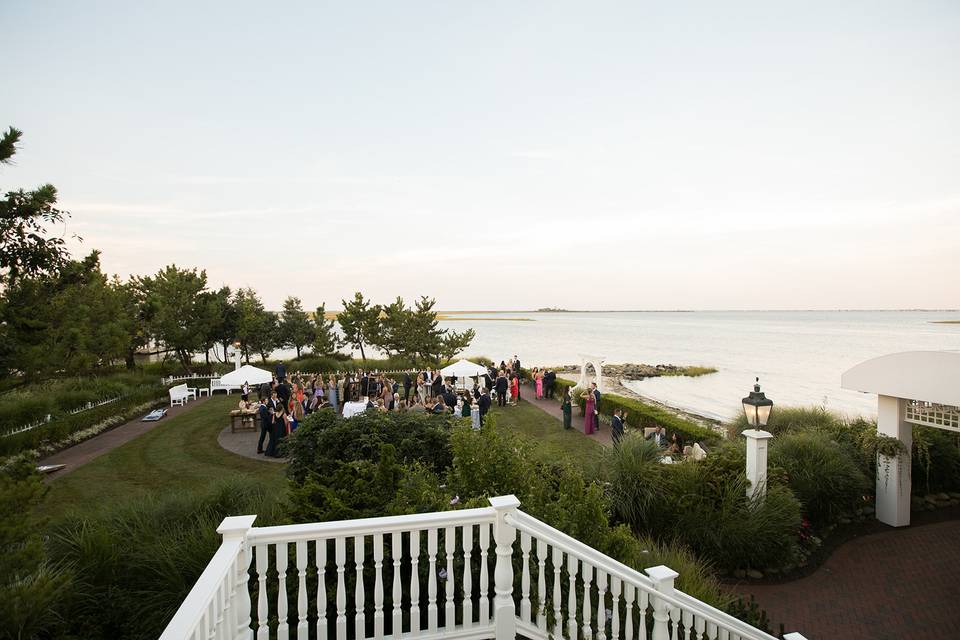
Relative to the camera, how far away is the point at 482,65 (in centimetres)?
1809

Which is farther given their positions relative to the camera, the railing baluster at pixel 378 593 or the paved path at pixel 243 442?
the paved path at pixel 243 442

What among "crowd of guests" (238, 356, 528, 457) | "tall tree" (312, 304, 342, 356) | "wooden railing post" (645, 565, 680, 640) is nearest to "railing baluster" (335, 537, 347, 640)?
"wooden railing post" (645, 565, 680, 640)

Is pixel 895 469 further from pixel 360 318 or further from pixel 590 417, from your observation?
pixel 360 318

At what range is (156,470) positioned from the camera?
12359 mm

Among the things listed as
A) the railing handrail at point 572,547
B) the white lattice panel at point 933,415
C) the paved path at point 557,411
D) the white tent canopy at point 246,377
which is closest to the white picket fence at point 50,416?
the white tent canopy at point 246,377

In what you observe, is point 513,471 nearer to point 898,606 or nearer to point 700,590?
point 700,590

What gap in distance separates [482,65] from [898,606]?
18.9 metres

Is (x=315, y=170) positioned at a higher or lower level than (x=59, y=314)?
higher

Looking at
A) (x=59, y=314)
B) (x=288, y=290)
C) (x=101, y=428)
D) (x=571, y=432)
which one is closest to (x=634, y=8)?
(x=571, y=432)

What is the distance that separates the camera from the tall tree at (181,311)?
29.6 metres

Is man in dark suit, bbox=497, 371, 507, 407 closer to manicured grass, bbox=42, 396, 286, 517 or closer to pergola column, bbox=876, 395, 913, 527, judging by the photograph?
manicured grass, bbox=42, 396, 286, 517

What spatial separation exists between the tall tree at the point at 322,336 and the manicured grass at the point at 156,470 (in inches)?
820

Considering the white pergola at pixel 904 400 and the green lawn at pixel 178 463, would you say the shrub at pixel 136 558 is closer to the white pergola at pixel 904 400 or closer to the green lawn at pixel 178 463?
the green lawn at pixel 178 463

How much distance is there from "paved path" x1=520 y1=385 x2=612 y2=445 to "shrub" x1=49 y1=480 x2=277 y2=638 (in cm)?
1256
